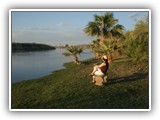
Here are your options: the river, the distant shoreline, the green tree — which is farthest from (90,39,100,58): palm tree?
the distant shoreline

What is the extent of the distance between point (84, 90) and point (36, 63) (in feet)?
2.87

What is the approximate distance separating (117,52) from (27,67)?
4.76 ft

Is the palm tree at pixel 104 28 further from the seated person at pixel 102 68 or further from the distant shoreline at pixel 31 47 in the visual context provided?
the distant shoreline at pixel 31 47

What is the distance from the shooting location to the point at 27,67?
4977 millimetres

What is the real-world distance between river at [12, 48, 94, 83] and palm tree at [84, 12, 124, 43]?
326 mm

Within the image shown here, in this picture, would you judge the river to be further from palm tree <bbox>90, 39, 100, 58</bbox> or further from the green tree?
the green tree

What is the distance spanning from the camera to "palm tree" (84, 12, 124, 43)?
4.94 meters

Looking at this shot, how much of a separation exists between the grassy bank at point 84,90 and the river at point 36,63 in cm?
8

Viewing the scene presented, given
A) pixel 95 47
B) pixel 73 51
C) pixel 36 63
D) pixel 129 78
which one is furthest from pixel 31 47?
pixel 129 78

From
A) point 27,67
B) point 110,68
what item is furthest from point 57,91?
point 110,68

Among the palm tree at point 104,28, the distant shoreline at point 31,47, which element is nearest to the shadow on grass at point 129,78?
the palm tree at point 104,28

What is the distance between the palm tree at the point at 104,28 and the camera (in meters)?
4.94
